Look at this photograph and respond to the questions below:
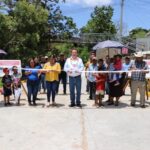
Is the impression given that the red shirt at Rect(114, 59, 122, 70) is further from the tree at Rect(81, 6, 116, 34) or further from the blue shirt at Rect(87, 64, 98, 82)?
the tree at Rect(81, 6, 116, 34)

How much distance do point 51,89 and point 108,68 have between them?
6.76 feet

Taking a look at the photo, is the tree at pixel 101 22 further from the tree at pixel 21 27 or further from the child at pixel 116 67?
the child at pixel 116 67

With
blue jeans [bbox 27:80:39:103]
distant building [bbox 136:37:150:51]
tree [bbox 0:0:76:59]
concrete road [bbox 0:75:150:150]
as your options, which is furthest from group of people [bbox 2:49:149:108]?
distant building [bbox 136:37:150:51]

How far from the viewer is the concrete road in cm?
916

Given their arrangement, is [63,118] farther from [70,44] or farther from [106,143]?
[70,44]

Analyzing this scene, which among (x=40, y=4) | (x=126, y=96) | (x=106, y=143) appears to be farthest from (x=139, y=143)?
(x=40, y=4)

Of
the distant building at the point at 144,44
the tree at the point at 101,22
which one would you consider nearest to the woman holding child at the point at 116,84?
the distant building at the point at 144,44

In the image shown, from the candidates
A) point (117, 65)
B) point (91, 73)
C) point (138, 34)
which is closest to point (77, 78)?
point (91, 73)

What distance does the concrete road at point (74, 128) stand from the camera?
9156 mm

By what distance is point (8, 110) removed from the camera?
1401 cm

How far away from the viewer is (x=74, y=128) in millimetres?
10953

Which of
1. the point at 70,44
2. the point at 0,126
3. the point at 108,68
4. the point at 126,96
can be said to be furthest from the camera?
the point at 70,44

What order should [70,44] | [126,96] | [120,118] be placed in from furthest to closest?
[70,44] → [126,96] → [120,118]

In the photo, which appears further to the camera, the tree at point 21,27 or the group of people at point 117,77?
the tree at point 21,27
